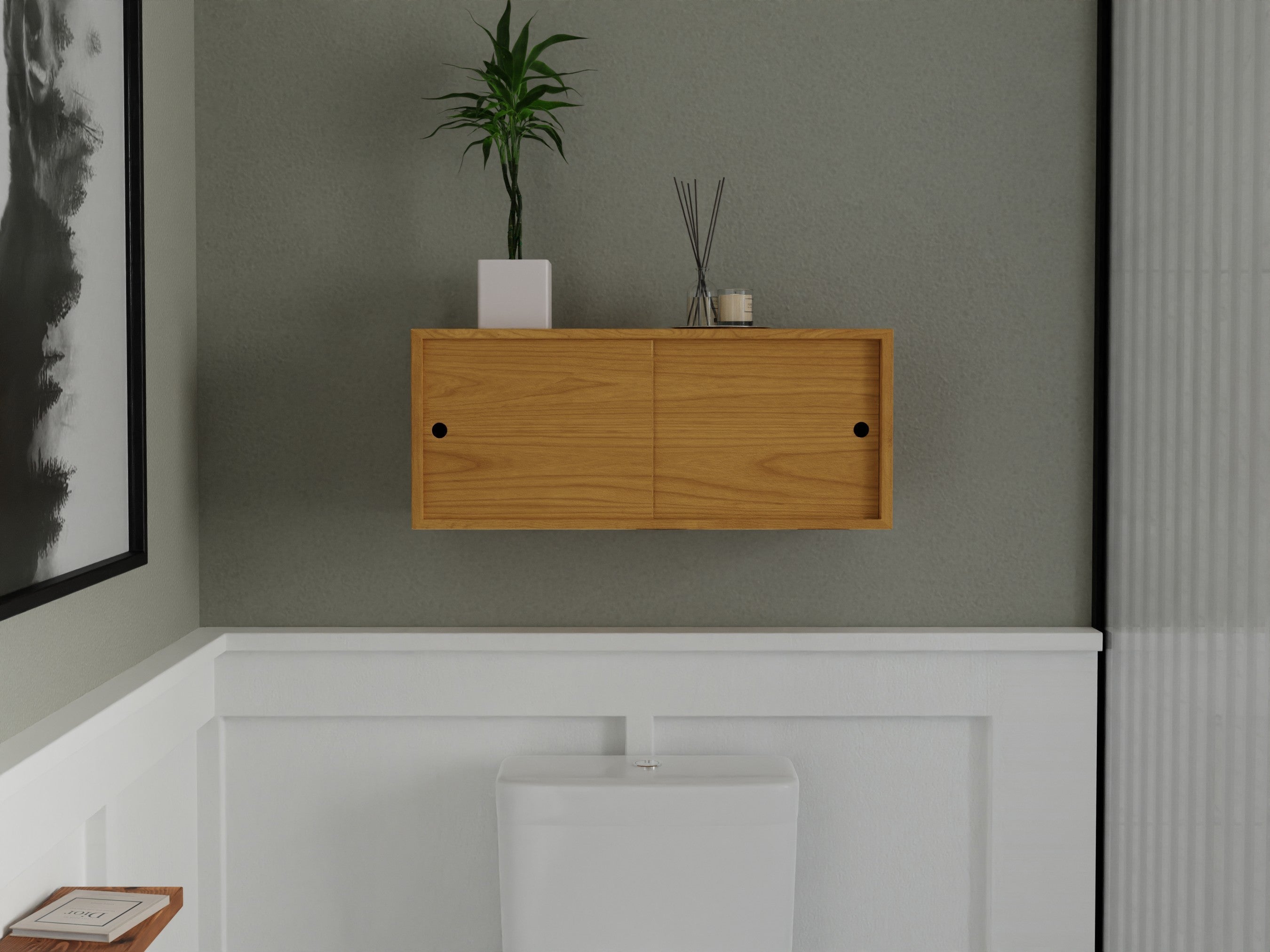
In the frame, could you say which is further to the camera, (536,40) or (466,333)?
(536,40)

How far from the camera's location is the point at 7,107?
87cm

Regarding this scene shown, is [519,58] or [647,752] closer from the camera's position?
[519,58]

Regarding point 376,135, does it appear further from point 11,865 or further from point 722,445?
point 11,865

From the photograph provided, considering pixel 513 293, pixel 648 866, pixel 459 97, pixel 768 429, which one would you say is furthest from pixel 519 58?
pixel 648 866

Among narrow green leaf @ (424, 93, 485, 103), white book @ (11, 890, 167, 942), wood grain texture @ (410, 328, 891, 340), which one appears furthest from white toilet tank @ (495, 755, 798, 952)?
narrow green leaf @ (424, 93, 485, 103)

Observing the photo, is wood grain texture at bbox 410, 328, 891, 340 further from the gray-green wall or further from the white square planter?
the gray-green wall

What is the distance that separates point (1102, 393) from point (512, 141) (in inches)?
35.0

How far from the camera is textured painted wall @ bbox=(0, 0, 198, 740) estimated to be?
3.57 feet

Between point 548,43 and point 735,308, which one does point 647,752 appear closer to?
point 735,308

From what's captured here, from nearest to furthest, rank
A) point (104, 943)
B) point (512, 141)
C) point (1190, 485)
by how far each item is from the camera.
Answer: point (104, 943) < point (1190, 485) < point (512, 141)

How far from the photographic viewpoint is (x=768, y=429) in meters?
1.25

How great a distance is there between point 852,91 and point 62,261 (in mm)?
1020

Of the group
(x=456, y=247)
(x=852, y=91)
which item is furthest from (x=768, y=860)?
(x=852, y=91)

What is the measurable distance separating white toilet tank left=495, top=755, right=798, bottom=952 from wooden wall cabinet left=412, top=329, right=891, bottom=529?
0.35 metres
